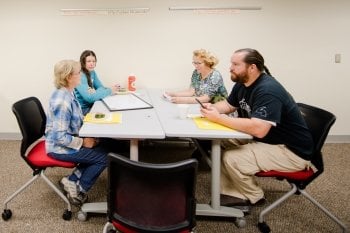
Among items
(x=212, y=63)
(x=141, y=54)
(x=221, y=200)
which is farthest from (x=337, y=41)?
(x=221, y=200)

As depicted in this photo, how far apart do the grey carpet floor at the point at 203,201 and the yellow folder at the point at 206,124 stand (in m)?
0.71

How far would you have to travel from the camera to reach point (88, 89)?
3.07 meters

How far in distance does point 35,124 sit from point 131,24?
194cm

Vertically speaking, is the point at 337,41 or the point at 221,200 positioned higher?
the point at 337,41

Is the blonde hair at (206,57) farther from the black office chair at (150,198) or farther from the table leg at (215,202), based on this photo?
the black office chair at (150,198)

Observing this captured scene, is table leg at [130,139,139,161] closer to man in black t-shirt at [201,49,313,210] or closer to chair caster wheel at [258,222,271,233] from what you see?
man in black t-shirt at [201,49,313,210]

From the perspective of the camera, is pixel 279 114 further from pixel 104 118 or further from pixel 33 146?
pixel 33 146

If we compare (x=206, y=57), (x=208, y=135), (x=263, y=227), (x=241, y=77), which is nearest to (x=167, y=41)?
(x=206, y=57)

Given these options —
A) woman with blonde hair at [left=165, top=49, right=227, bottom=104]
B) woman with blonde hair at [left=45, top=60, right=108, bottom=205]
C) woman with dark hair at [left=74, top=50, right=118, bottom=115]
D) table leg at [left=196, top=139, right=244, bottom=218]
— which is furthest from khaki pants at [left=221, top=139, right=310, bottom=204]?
woman with dark hair at [left=74, top=50, right=118, bottom=115]

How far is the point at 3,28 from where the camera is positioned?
12.4 feet

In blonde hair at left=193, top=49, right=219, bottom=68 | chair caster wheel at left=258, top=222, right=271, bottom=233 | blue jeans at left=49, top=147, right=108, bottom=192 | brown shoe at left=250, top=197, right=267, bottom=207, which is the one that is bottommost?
chair caster wheel at left=258, top=222, right=271, bottom=233

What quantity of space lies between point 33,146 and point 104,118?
597mm

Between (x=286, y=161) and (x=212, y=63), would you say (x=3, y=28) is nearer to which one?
(x=212, y=63)

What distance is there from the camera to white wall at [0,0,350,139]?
3.77 meters
